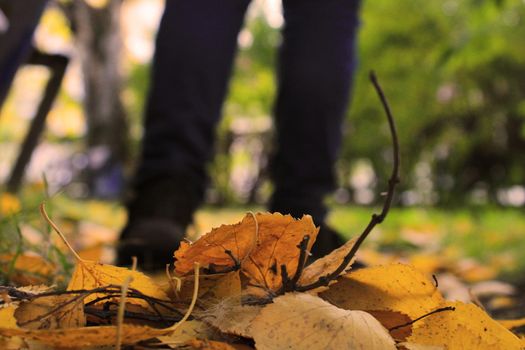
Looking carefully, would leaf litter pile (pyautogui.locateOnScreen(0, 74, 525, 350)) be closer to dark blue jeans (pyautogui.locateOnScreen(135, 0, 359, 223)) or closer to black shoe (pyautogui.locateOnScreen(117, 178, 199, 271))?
black shoe (pyautogui.locateOnScreen(117, 178, 199, 271))

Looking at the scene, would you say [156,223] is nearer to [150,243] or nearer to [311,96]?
[150,243]

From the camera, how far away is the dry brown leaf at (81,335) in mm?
554

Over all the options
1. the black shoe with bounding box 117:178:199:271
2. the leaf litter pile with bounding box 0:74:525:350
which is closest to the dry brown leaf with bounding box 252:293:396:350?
the leaf litter pile with bounding box 0:74:525:350

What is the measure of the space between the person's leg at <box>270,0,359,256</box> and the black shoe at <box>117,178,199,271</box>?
27 centimetres

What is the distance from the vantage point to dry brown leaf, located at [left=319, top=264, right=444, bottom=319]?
29.8 inches

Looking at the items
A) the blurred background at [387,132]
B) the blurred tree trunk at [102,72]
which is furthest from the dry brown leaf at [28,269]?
the blurred tree trunk at [102,72]

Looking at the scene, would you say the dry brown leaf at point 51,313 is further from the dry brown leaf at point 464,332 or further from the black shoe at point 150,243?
the black shoe at point 150,243

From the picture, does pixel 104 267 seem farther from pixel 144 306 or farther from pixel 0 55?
pixel 0 55

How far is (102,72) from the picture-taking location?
1122 centimetres

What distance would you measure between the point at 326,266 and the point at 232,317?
0.48ft

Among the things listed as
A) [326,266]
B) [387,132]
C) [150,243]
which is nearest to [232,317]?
[326,266]

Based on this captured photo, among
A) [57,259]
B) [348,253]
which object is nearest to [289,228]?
[348,253]

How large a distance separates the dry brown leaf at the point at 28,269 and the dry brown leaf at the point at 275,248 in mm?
417

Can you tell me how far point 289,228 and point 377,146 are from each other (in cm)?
866
